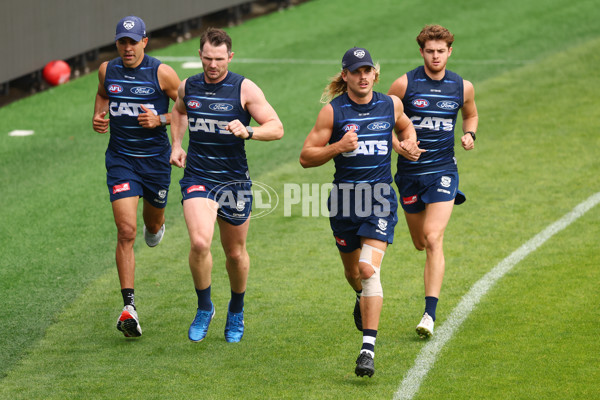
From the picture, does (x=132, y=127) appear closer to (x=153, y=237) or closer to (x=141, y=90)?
(x=141, y=90)

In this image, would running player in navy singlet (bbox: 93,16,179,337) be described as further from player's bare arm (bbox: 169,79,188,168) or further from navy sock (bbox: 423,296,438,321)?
navy sock (bbox: 423,296,438,321)

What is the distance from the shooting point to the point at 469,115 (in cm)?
957

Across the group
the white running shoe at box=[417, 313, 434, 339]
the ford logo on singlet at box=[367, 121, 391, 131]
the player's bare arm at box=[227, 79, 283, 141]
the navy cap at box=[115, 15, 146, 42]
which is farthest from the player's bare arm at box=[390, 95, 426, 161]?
the navy cap at box=[115, 15, 146, 42]

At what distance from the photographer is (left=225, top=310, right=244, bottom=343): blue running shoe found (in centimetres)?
881

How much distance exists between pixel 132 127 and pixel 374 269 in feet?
9.15

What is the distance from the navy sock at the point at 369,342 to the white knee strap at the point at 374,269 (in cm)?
30

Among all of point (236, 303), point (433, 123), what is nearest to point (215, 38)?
point (433, 123)

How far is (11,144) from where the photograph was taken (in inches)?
616

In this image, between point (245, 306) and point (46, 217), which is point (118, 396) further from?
point (46, 217)

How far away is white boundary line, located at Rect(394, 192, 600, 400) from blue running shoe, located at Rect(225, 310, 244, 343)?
1637 millimetres

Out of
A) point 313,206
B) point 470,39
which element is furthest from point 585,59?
point 313,206

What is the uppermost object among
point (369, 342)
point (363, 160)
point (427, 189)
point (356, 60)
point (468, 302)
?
point (356, 60)

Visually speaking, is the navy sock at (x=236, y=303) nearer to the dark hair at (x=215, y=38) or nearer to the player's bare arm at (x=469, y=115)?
the dark hair at (x=215, y=38)

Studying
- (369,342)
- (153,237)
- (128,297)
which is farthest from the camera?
(153,237)
